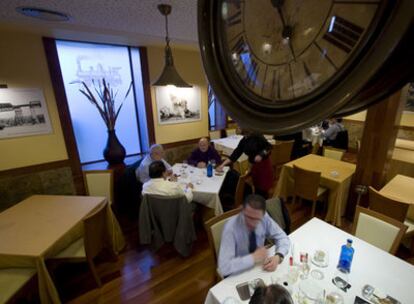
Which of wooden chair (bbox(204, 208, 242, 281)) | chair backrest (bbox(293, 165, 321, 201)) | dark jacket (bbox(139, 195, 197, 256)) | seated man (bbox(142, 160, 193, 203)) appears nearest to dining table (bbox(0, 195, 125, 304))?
dark jacket (bbox(139, 195, 197, 256))

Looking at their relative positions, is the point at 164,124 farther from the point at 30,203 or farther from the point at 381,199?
the point at 381,199

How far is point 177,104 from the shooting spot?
4164mm

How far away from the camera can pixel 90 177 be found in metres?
2.89

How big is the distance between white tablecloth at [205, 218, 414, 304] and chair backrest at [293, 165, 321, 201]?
123cm

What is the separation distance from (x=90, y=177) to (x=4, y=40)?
6.45 feet

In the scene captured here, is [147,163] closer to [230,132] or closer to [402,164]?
[230,132]

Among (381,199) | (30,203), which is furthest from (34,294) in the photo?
(381,199)

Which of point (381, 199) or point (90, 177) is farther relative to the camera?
point (90, 177)

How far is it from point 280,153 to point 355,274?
3430mm

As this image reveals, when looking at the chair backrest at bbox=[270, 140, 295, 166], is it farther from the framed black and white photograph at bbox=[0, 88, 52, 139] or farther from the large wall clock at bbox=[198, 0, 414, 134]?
the large wall clock at bbox=[198, 0, 414, 134]

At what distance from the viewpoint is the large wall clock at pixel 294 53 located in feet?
0.89

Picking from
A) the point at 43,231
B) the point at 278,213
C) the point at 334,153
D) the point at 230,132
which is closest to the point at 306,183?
the point at 278,213

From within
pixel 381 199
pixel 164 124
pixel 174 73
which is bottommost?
pixel 381 199

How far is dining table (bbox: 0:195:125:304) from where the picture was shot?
65.1 inches
